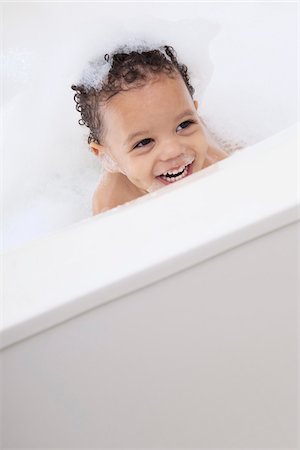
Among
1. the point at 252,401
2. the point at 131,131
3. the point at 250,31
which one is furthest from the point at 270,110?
the point at 252,401

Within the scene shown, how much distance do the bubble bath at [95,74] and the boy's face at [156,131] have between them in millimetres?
130

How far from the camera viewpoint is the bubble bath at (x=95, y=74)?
1.26 meters

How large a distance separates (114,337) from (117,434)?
114 mm

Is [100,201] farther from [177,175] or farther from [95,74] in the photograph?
[95,74]

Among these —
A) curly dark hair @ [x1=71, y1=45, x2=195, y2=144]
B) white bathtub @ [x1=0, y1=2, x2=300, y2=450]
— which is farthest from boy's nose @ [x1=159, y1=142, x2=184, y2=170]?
white bathtub @ [x1=0, y1=2, x2=300, y2=450]

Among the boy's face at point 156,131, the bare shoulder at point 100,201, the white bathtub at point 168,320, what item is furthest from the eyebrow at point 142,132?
the white bathtub at point 168,320

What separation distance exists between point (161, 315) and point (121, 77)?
0.66m

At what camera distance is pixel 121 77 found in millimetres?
1134

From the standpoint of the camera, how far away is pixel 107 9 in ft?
4.62

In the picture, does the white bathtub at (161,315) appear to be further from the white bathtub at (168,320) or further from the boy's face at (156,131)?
the boy's face at (156,131)

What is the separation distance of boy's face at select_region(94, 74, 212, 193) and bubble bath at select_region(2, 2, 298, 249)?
130 millimetres

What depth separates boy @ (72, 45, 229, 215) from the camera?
3.54 ft

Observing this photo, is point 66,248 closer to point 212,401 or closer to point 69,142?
point 212,401

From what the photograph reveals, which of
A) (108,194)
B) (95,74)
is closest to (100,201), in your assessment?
(108,194)
